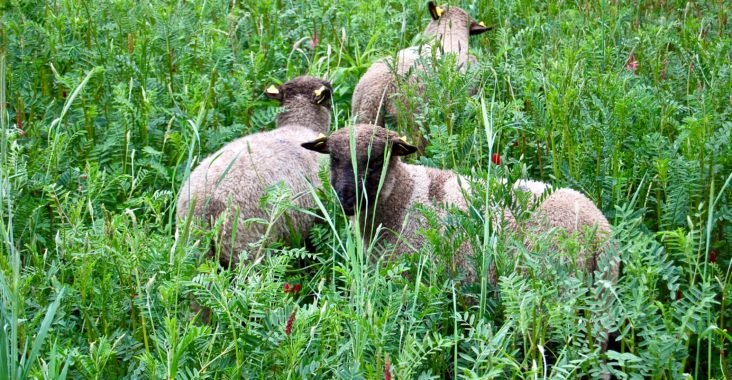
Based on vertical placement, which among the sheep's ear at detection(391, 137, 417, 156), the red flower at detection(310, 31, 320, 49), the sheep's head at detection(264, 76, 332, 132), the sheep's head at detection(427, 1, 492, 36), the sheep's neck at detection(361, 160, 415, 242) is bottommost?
the sheep's neck at detection(361, 160, 415, 242)

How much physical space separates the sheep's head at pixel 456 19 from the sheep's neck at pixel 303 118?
5.08ft

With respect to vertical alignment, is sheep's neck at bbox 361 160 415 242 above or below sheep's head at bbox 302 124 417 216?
below

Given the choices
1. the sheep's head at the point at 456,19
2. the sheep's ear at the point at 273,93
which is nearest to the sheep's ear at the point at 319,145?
the sheep's ear at the point at 273,93

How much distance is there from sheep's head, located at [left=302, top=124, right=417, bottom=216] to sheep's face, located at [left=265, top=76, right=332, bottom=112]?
4.53 ft

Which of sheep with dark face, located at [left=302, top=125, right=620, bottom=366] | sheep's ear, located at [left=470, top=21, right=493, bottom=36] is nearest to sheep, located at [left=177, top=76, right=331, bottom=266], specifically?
sheep with dark face, located at [left=302, top=125, right=620, bottom=366]

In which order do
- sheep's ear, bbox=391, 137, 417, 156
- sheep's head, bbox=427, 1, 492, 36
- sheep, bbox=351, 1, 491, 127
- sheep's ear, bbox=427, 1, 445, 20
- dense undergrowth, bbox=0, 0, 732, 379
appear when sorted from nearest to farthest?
dense undergrowth, bbox=0, 0, 732, 379
sheep's ear, bbox=391, 137, 417, 156
sheep, bbox=351, 1, 491, 127
sheep's head, bbox=427, 1, 492, 36
sheep's ear, bbox=427, 1, 445, 20

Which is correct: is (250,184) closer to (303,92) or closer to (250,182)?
(250,182)

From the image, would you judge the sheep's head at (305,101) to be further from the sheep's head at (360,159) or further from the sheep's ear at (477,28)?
the sheep's ear at (477,28)

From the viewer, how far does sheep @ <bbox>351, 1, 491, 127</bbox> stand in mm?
7035

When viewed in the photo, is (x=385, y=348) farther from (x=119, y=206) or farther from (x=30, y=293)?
(x=119, y=206)

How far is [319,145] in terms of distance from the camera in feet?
18.5

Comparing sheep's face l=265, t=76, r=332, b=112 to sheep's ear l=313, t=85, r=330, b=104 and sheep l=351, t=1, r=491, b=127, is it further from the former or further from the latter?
sheep l=351, t=1, r=491, b=127

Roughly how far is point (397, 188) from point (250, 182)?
32.1 inches

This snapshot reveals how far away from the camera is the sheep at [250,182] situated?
5.27 metres
